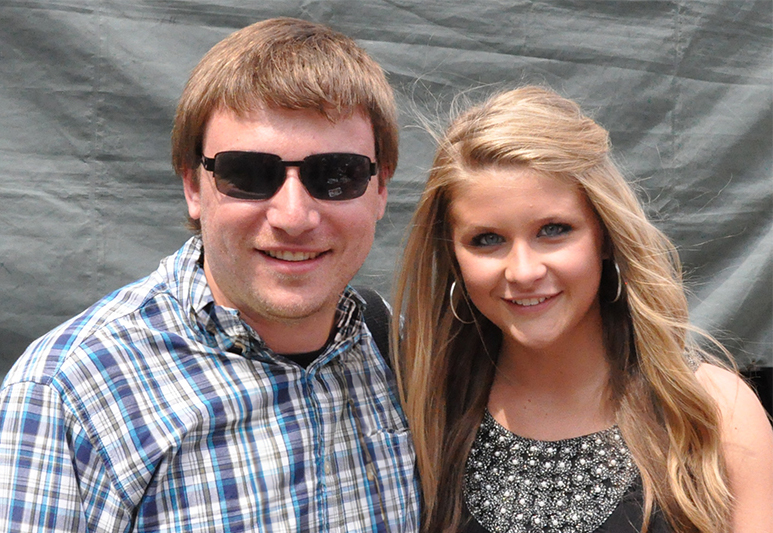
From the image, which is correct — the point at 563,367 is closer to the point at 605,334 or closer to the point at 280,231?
the point at 605,334

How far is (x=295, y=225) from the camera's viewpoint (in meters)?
1.75

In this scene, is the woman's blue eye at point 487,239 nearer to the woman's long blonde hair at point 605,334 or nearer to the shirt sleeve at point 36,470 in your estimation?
the woman's long blonde hair at point 605,334

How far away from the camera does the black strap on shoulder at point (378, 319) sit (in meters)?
2.18

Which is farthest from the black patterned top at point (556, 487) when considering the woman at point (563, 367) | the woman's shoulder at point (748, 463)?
the woman's shoulder at point (748, 463)

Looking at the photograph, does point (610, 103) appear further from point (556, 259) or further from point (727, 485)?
point (727, 485)

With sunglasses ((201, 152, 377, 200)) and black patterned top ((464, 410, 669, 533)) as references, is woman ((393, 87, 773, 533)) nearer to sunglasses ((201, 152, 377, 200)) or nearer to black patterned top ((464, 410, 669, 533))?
black patterned top ((464, 410, 669, 533))

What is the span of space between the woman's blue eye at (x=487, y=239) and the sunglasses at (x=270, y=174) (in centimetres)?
37

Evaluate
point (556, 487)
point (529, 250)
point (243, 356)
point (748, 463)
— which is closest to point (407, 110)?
point (529, 250)

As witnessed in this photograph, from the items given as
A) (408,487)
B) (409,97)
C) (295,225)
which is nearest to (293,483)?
(408,487)

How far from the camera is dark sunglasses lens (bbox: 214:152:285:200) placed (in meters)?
1.76

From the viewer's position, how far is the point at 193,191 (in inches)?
75.7

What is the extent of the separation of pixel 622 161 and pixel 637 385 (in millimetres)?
881

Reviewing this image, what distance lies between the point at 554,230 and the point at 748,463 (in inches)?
26.9

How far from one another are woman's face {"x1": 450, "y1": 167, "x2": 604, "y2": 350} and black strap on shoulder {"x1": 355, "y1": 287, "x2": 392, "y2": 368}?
302 mm
